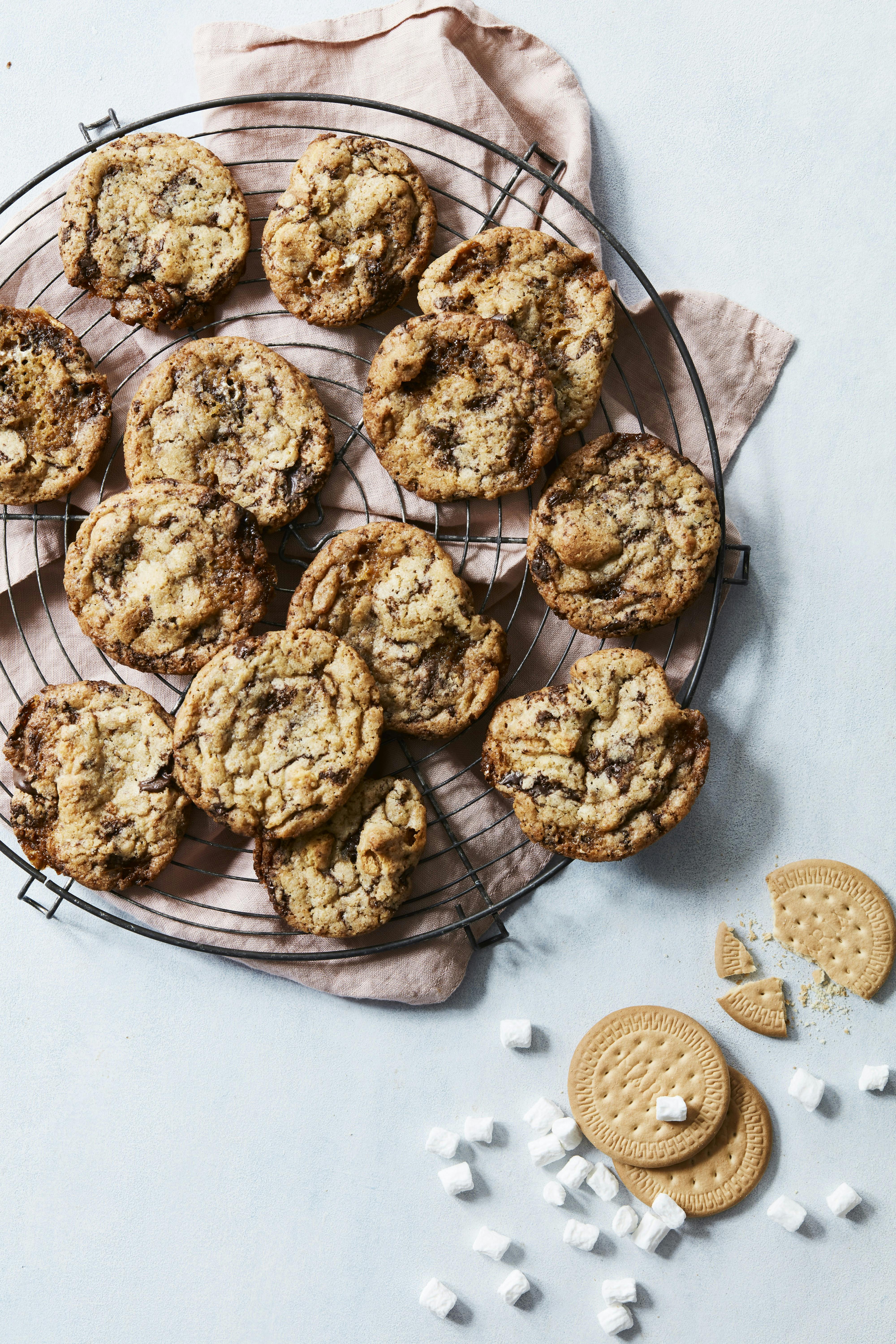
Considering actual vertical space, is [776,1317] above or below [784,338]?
below

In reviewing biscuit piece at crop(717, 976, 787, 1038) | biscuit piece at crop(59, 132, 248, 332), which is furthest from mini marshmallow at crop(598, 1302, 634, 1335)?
biscuit piece at crop(59, 132, 248, 332)

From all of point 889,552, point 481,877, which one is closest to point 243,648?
point 481,877

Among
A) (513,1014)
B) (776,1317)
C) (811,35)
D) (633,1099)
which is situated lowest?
(776,1317)

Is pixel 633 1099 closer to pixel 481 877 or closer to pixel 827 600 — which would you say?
pixel 481 877

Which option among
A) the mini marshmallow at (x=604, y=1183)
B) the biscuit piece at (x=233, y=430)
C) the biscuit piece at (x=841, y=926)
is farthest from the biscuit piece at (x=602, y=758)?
the mini marshmallow at (x=604, y=1183)

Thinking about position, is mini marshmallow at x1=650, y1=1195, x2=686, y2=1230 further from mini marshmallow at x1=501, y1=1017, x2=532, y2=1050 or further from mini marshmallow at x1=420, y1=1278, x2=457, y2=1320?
mini marshmallow at x1=420, y1=1278, x2=457, y2=1320

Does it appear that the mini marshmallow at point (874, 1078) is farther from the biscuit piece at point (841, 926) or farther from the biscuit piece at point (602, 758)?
the biscuit piece at point (602, 758)

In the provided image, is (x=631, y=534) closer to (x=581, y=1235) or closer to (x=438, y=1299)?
(x=581, y=1235)

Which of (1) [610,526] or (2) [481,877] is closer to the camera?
(1) [610,526]
